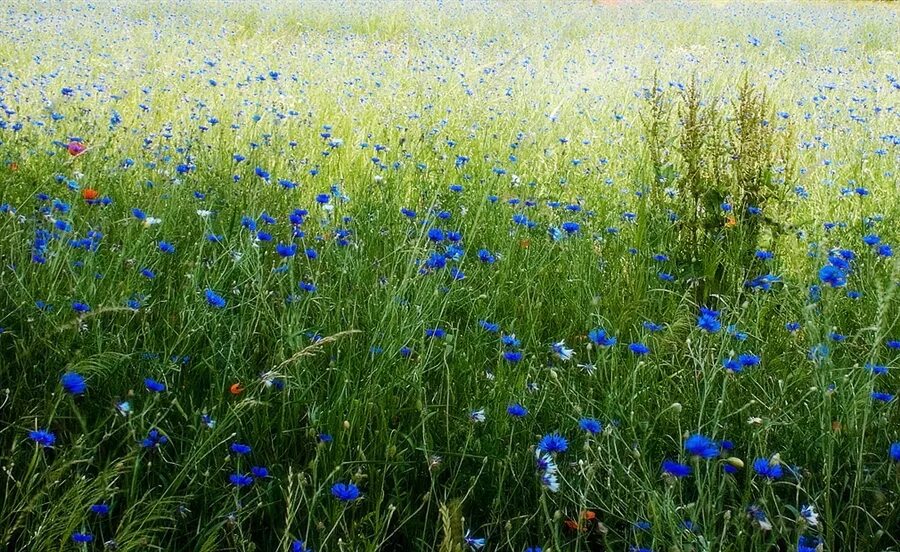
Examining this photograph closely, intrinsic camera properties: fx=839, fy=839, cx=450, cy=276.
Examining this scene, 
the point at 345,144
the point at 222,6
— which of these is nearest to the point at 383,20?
the point at 222,6

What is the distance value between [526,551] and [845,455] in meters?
0.74

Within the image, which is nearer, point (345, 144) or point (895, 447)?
point (895, 447)

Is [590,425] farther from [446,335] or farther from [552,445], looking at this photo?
[446,335]

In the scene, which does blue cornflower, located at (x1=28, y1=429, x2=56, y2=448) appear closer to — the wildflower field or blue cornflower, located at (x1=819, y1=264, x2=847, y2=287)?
the wildflower field

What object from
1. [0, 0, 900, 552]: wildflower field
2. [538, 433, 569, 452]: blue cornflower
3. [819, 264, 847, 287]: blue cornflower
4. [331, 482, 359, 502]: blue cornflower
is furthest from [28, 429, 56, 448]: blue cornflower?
[819, 264, 847, 287]: blue cornflower

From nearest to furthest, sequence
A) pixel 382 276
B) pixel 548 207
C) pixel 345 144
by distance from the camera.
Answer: pixel 382 276, pixel 548 207, pixel 345 144

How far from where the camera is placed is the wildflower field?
1507 mm

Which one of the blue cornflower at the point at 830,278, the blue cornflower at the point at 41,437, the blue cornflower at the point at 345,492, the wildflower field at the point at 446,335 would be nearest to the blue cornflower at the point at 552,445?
the wildflower field at the point at 446,335

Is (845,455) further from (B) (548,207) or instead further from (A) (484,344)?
(B) (548,207)

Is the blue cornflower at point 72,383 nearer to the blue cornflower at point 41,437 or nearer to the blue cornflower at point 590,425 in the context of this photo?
the blue cornflower at point 41,437

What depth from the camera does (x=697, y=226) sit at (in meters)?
3.00

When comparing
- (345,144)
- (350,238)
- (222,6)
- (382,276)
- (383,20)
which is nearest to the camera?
(382,276)

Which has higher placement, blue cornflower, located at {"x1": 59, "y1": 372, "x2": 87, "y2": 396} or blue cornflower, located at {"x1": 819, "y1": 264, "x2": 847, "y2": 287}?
blue cornflower, located at {"x1": 59, "y1": 372, "x2": 87, "y2": 396}

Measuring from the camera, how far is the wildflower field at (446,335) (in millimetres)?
1507
